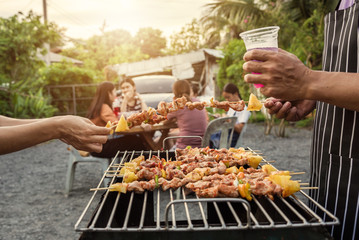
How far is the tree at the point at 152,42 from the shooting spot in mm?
58938

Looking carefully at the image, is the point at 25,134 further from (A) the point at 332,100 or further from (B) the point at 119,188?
(A) the point at 332,100

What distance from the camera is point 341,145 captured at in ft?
6.67

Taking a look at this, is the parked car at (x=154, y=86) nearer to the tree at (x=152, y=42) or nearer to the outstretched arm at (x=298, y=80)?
the outstretched arm at (x=298, y=80)

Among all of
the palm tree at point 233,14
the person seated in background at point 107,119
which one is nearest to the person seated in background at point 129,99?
→ the person seated in background at point 107,119

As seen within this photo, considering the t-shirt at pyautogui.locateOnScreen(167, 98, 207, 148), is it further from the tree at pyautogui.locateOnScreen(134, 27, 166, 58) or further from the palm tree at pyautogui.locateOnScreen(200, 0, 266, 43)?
the tree at pyautogui.locateOnScreen(134, 27, 166, 58)

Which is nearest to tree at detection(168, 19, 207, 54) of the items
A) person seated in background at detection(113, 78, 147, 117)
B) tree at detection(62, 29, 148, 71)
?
tree at detection(62, 29, 148, 71)

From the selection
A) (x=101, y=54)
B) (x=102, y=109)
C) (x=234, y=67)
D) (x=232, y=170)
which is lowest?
(x=232, y=170)

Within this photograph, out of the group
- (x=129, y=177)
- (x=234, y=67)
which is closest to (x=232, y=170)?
(x=129, y=177)

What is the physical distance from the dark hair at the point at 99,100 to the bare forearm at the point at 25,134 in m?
4.31

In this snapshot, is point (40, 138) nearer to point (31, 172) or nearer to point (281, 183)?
point (281, 183)

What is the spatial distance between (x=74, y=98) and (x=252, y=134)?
8.62 m

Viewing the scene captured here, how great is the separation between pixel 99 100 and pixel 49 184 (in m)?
2.08

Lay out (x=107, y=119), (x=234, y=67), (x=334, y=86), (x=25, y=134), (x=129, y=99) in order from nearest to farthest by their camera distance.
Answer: (x=334, y=86), (x=25, y=134), (x=107, y=119), (x=129, y=99), (x=234, y=67)

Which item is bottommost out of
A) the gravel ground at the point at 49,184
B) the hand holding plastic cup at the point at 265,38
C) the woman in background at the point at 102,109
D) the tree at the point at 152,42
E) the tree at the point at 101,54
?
the gravel ground at the point at 49,184
